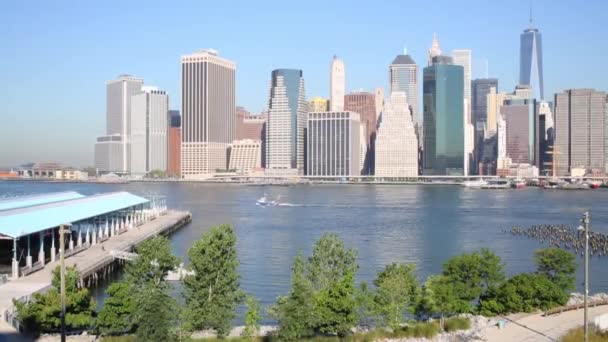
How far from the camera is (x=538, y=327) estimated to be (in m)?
25.4

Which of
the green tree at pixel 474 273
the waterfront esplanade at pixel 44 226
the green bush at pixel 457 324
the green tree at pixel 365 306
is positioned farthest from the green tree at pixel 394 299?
the waterfront esplanade at pixel 44 226

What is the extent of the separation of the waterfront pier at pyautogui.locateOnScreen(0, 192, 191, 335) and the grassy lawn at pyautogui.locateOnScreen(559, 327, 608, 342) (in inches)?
729

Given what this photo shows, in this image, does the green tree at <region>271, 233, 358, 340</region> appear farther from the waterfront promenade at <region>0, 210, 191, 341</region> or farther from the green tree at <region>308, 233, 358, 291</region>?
the waterfront promenade at <region>0, 210, 191, 341</region>

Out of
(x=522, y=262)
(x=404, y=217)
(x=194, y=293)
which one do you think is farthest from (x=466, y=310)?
(x=404, y=217)

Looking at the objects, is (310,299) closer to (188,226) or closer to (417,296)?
(417,296)

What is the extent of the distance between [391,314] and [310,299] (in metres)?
3.04

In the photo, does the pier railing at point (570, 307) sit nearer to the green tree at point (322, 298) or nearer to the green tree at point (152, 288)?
the green tree at point (322, 298)

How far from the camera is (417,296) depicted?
2719 centimetres

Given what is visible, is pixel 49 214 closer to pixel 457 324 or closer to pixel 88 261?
pixel 88 261

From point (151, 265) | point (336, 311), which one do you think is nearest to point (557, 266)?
point (336, 311)

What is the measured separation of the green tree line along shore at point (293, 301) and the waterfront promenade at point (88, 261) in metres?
3.24

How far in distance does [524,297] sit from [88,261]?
26.3m

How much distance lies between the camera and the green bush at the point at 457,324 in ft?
→ 85.7

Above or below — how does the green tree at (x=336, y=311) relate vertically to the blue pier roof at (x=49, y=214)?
below
